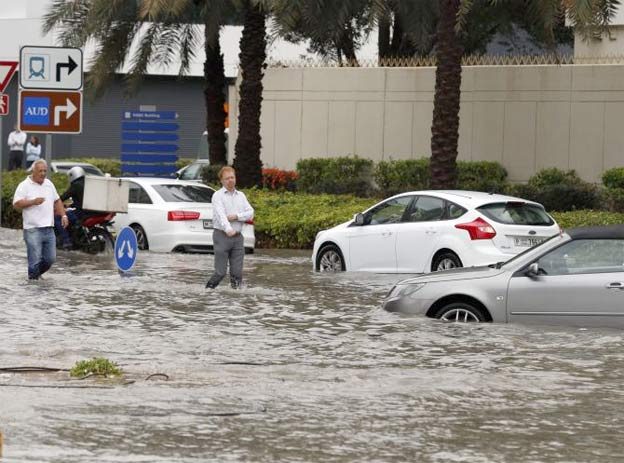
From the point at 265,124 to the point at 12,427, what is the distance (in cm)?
2806

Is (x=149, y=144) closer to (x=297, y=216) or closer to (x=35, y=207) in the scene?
(x=297, y=216)

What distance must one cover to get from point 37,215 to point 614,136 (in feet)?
48.9

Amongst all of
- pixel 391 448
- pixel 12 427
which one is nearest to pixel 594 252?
pixel 391 448

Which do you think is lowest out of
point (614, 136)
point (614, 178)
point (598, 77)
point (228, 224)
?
point (228, 224)

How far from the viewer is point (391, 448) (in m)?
9.46

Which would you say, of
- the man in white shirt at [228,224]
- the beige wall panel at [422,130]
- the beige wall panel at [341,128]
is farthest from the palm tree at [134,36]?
the man in white shirt at [228,224]

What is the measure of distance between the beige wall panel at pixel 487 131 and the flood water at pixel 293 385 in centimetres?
1498

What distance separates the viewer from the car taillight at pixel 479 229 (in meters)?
21.1

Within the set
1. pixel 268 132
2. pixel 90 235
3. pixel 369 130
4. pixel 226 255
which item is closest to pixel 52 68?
pixel 90 235

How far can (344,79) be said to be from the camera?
3597 cm

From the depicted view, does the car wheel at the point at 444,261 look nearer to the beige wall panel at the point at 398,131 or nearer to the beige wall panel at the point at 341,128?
the beige wall panel at the point at 398,131

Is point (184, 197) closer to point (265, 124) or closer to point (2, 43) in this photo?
point (265, 124)

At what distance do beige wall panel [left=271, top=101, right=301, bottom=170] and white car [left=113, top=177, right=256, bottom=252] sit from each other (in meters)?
9.52

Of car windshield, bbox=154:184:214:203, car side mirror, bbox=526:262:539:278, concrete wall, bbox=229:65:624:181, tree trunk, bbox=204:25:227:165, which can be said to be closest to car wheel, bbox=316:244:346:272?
car windshield, bbox=154:184:214:203
